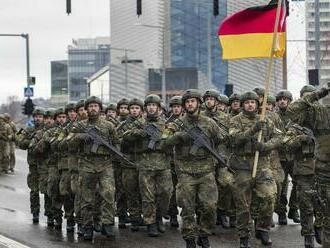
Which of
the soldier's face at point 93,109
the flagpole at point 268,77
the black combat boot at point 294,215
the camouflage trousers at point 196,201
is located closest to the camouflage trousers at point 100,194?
the soldier's face at point 93,109

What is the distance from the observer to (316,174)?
8094mm

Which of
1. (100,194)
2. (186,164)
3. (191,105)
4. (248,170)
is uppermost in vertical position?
(191,105)

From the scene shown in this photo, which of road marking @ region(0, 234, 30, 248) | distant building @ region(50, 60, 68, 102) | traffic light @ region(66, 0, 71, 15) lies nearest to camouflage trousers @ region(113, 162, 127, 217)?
road marking @ region(0, 234, 30, 248)

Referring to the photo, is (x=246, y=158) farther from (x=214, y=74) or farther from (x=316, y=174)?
(x=214, y=74)

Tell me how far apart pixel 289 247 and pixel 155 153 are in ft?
8.21

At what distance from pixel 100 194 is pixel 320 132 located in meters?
3.80

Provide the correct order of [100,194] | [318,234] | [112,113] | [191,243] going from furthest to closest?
1. [112,113]
2. [100,194]
3. [318,234]
4. [191,243]

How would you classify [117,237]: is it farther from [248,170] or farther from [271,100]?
[271,100]

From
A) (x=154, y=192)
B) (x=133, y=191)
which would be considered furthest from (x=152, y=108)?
(x=133, y=191)

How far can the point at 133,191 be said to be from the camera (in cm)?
1200

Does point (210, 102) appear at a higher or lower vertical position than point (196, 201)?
higher

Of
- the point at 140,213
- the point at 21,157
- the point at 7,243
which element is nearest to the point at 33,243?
the point at 7,243

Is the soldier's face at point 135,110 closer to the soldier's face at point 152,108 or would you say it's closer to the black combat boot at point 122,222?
the soldier's face at point 152,108

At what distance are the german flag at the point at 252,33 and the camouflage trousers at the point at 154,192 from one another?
6.84ft
